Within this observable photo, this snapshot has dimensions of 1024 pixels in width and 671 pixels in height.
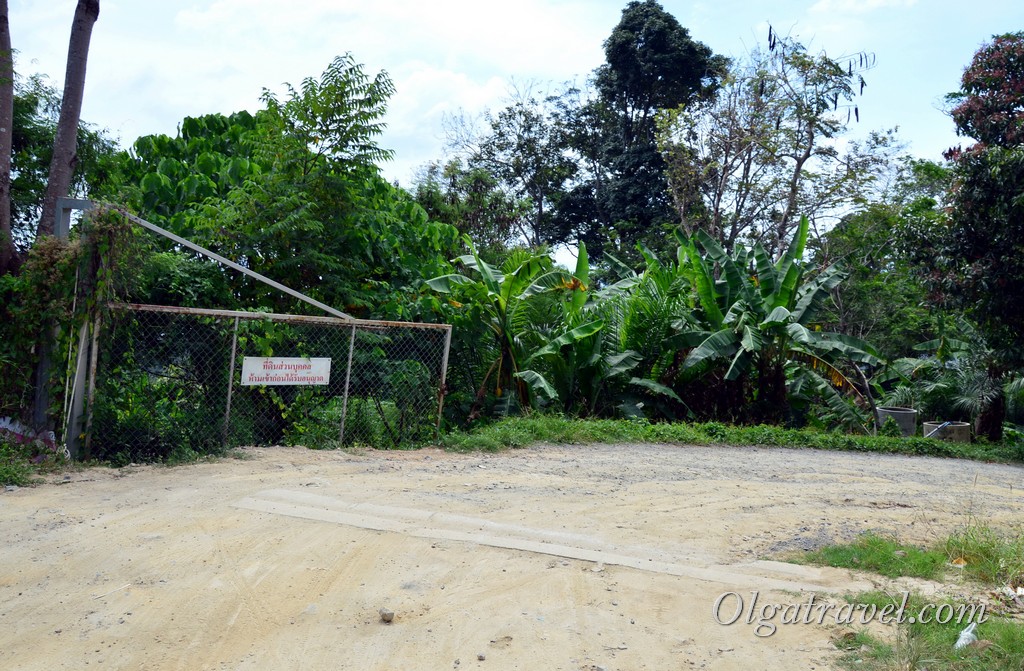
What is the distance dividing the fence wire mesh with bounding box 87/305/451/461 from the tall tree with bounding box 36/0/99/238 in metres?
2.87

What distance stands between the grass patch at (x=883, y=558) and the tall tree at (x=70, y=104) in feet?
29.0

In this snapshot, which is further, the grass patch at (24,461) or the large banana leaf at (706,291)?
the large banana leaf at (706,291)

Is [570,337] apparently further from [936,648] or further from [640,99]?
[640,99]

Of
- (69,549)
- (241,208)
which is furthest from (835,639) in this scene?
(241,208)

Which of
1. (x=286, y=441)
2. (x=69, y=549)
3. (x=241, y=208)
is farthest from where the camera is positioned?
(x=241, y=208)

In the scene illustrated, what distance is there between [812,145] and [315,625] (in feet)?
65.1

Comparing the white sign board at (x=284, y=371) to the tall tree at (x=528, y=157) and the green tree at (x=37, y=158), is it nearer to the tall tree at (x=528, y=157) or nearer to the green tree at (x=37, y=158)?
the green tree at (x=37, y=158)

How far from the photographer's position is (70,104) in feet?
31.5

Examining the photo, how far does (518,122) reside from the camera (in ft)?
97.2

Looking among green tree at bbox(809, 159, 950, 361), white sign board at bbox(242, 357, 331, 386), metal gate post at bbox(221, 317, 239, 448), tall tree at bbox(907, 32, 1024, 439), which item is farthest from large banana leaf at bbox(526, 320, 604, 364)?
green tree at bbox(809, 159, 950, 361)

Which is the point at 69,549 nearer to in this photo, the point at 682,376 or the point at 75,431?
the point at 75,431

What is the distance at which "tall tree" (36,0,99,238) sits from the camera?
9555 mm

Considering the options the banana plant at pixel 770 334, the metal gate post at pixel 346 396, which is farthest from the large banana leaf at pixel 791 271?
the metal gate post at pixel 346 396

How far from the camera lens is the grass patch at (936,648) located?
385 cm
